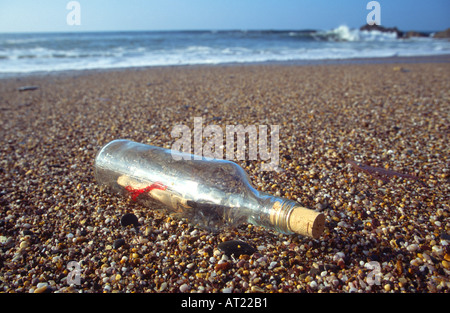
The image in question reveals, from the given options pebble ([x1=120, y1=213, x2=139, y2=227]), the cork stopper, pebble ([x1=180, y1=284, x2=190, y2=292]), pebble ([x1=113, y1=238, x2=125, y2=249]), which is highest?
the cork stopper

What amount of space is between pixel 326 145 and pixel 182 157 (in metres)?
1.65

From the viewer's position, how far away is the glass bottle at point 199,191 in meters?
1.39

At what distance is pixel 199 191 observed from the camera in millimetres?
1636

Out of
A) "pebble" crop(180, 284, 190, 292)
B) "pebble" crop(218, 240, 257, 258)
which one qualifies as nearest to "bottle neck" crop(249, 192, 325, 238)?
"pebble" crop(218, 240, 257, 258)

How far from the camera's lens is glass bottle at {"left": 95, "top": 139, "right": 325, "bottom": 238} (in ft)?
4.57

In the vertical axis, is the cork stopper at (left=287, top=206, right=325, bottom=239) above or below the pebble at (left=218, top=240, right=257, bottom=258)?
above

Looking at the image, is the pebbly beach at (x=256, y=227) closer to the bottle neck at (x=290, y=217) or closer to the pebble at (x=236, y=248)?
the pebble at (x=236, y=248)

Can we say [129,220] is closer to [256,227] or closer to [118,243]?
[118,243]

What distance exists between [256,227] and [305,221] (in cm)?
45

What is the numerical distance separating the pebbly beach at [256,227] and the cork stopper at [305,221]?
0.22 meters

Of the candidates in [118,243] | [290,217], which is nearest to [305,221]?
[290,217]

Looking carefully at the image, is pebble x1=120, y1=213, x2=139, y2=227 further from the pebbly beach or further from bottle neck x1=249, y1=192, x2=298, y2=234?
bottle neck x1=249, y1=192, x2=298, y2=234

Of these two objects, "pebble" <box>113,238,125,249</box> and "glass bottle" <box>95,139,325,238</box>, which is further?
"pebble" <box>113,238,125,249</box>

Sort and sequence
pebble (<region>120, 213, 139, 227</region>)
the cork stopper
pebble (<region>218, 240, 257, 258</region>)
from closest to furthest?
the cork stopper, pebble (<region>218, 240, 257, 258</region>), pebble (<region>120, 213, 139, 227</region>)
